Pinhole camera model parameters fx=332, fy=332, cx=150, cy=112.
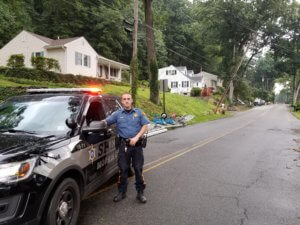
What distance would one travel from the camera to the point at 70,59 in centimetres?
3500

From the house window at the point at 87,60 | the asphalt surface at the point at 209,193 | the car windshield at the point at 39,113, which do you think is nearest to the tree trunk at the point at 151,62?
the house window at the point at 87,60

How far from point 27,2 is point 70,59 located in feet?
87.7

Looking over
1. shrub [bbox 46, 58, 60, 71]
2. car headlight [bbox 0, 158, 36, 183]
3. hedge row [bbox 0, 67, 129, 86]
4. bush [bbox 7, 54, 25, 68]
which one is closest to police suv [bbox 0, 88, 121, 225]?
car headlight [bbox 0, 158, 36, 183]

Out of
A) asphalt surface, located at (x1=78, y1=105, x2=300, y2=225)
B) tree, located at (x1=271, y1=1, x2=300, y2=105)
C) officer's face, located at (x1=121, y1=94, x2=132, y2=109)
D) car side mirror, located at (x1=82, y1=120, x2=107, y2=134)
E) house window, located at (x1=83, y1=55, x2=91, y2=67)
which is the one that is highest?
tree, located at (x1=271, y1=1, x2=300, y2=105)

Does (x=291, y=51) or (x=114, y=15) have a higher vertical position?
(x=114, y=15)

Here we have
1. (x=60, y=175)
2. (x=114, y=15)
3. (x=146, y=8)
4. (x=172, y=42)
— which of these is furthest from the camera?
(x=172, y=42)

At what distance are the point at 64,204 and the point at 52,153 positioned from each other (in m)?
0.76

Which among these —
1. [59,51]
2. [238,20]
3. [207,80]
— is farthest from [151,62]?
[207,80]

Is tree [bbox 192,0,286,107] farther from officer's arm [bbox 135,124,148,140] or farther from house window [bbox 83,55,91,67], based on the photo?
officer's arm [bbox 135,124,148,140]

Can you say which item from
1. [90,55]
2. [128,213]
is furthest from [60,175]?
[90,55]

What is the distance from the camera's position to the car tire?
403 centimetres

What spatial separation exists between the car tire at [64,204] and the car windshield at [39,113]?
80 cm

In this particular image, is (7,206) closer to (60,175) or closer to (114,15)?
(60,175)

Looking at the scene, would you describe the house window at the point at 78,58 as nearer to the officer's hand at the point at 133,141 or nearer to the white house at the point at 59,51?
the white house at the point at 59,51
